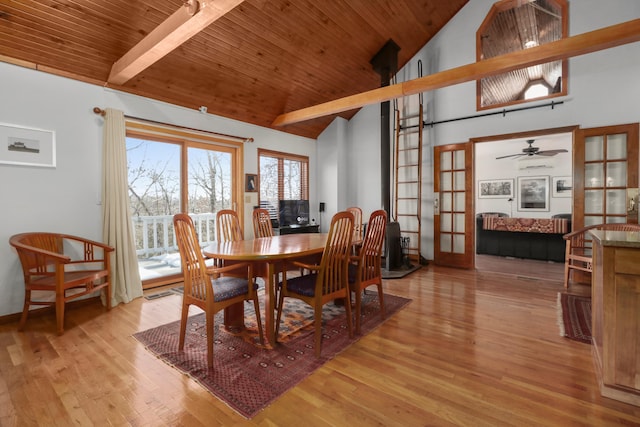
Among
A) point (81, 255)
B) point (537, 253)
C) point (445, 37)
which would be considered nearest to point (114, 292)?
point (81, 255)

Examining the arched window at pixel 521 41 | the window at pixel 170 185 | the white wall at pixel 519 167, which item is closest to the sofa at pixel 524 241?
the white wall at pixel 519 167

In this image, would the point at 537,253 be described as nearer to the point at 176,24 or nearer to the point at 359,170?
the point at 359,170

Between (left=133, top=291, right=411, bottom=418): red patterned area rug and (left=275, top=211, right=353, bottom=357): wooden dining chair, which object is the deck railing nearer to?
(left=133, top=291, right=411, bottom=418): red patterned area rug

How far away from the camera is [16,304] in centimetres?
289

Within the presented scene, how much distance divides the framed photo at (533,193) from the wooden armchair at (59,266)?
348 inches

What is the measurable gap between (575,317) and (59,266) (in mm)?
4752

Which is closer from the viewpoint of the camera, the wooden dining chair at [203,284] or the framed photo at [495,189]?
the wooden dining chair at [203,284]

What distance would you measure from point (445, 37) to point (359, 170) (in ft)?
8.95

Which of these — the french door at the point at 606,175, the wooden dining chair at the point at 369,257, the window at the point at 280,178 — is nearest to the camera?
the wooden dining chair at the point at 369,257

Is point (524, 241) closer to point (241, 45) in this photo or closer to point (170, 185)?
point (241, 45)

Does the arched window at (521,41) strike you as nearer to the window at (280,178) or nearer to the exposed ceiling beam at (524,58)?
the exposed ceiling beam at (524,58)

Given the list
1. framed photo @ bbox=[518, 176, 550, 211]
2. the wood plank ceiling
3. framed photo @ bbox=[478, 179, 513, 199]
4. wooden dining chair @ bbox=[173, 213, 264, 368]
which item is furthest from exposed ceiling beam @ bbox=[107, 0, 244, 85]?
framed photo @ bbox=[518, 176, 550, 211]

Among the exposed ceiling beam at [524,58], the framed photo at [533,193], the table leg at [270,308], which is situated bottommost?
the table leg at [270,308]

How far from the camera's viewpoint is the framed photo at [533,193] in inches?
294
